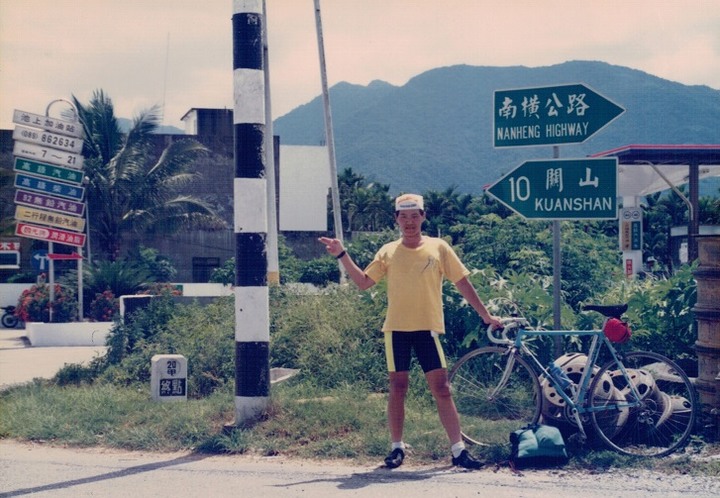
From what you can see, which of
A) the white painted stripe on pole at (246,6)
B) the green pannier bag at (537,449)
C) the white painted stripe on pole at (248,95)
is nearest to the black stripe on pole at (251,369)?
the white painted stripe on pole at (248,95)

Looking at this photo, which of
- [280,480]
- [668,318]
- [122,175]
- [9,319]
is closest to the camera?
[280,480]

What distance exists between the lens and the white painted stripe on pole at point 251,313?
22.8ft

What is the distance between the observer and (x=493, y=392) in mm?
6848

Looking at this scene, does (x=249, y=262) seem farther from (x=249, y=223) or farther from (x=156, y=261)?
(x=156, y=261)

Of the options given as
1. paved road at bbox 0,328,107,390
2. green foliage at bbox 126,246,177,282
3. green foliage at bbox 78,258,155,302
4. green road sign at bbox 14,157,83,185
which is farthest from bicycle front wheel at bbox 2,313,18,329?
green road sign at bbox 14,157,83,185

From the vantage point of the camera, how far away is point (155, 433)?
6.92m

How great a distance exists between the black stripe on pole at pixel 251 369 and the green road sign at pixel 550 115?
9.11 feet

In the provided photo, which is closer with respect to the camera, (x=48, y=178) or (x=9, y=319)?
(x=48, y=178)

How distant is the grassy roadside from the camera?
6238 millimetres

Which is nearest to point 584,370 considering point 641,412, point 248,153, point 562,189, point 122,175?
point 641,412

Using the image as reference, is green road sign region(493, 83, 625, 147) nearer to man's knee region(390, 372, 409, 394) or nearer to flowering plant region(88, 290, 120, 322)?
man's knee region(390, 372, 409, 394)

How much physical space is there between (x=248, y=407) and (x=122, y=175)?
2434cm

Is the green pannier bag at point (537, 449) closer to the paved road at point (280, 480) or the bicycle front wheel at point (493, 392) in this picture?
the paved road at point (280, 480)

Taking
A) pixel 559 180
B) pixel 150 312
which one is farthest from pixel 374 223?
pixel 559 180
